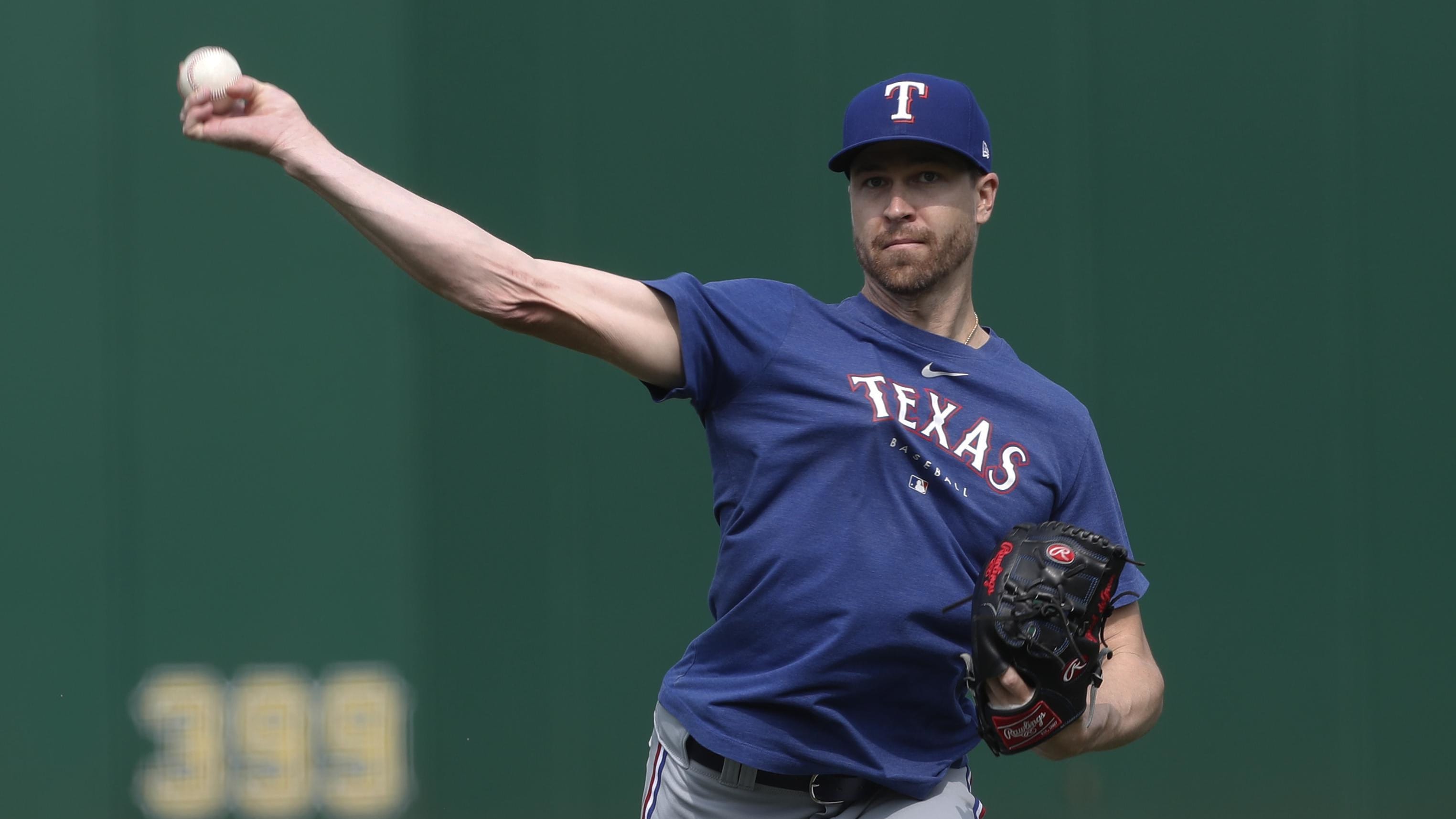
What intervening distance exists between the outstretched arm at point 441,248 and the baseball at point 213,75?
0.04 feet

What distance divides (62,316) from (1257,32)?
4.05 m

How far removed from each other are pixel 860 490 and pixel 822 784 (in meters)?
0.49

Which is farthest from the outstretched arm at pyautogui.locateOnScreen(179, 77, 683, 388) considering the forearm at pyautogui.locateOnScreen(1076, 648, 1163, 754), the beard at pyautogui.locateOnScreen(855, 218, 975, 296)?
the forearm at pyautogui.locateOnScreen(1076, 648, 1163, 754)

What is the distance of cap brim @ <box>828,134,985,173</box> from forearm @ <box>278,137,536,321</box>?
71 centimetres

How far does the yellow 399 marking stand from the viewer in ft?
15.8

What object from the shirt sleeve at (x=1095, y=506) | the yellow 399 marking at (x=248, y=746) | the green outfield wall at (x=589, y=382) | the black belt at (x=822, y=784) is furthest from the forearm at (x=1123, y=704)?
the yellow 399 marking at (x=248, y=746)

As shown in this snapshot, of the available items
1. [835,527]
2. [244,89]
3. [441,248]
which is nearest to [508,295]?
[441,248]

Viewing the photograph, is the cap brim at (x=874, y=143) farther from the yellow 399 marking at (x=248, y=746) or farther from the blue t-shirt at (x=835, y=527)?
the yellow 399 marking at (x=248, y=746)

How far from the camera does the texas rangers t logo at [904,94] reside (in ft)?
8.70

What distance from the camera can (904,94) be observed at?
2.68 meters

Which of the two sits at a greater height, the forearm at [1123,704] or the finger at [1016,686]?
the finger at [1016,686]

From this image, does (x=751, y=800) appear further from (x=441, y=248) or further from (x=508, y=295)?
(x=441, y=248)

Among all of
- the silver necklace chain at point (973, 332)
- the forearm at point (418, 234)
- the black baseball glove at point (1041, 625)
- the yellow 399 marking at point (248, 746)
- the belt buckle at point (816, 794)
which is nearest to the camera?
the forearm at point (418, 234)

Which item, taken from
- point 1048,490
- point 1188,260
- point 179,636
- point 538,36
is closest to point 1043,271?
point 1188,260
